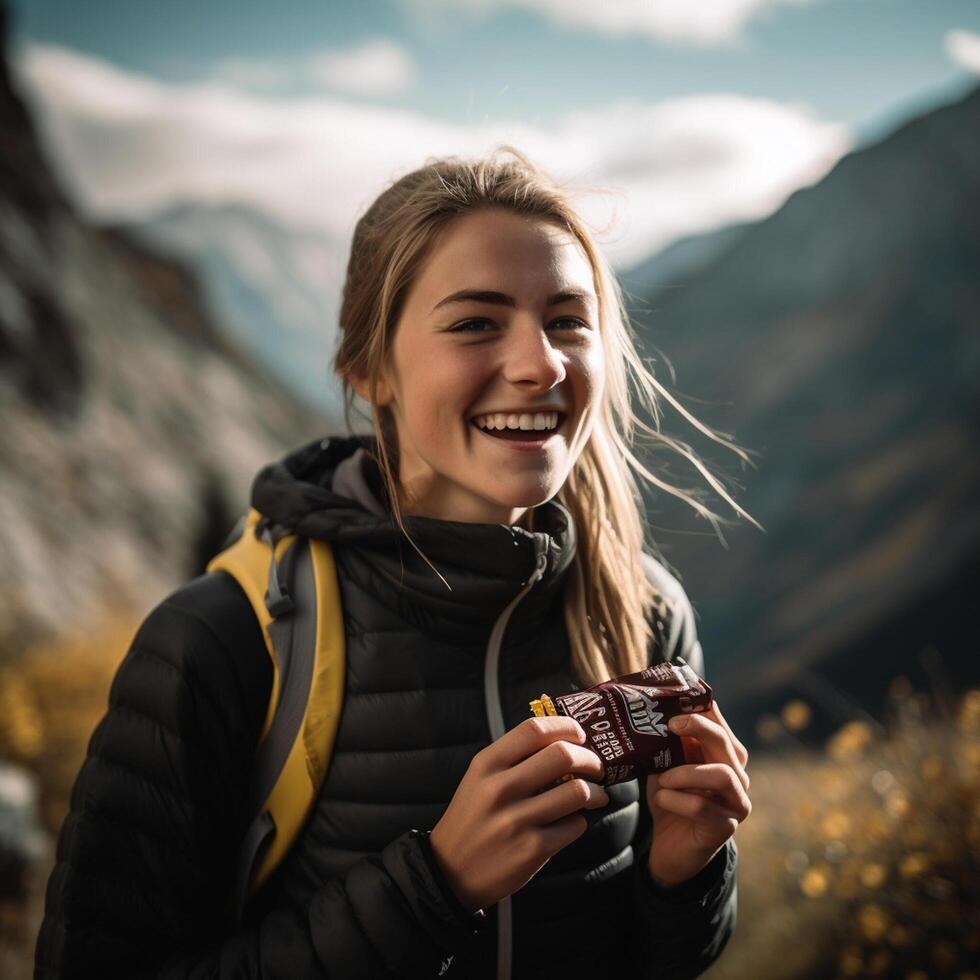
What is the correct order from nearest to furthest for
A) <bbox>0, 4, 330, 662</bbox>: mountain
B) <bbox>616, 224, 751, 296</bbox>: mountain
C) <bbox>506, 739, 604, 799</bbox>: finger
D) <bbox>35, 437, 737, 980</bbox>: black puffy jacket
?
<bbox>506, 739, 604, 799</bbox>: finger, <bbox>35, 437, 737, 980</bbox>: black puffy jacket, <bbox>0, 4, 330, 662</bbox>: mountain, <bbox>616, 224, 751, 296</bbox>: mountain

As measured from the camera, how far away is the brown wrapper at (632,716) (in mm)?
1083

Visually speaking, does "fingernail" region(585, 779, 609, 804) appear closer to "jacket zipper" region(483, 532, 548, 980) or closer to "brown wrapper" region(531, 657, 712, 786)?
"brown wrapper" region(531, 657, 712, 786)

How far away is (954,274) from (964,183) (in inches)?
177

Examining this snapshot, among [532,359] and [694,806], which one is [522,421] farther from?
[694,806]

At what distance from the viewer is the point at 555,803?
1.02 meters

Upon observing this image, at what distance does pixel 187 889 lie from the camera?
3.79 ft

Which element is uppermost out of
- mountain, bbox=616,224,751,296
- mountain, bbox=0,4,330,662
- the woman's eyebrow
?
mountain, bbox=616,224,751,296

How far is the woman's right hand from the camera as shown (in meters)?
1.02

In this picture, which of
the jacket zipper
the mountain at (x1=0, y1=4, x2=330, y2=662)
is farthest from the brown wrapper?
the mountain at (x1=0, y1=4, x2=330, y2=662)

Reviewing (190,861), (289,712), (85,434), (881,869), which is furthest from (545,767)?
(85,434)

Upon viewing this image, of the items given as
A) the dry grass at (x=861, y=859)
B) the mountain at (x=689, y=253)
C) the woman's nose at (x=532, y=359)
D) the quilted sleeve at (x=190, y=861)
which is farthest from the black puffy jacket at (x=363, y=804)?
the mountain at (x=689, y=253)

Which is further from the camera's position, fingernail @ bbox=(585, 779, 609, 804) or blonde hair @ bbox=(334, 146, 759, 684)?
blonde hair @ bbox=(334, 146, 759, 684)

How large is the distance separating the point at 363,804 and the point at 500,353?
66 centimetres

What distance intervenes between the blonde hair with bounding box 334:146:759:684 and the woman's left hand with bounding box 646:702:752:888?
0.85 ft
